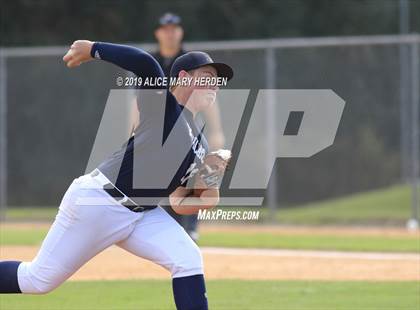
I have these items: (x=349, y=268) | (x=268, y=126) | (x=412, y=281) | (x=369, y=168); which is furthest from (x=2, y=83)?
(x=412, y=281)

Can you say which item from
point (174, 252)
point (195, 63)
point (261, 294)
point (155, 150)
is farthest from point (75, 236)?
point (261, 294)

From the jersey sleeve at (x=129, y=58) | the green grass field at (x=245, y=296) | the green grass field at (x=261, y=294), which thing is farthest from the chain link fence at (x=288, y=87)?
the jersey sleeve at (x=129, y=58)

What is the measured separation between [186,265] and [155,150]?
764 mm

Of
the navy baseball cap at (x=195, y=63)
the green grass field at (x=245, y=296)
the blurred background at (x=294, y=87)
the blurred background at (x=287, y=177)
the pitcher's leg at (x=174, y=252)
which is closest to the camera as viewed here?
the pitcher's leg at (x=174, y=252)

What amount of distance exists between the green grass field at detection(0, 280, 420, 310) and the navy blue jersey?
2327 mm

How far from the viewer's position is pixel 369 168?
57.3ft

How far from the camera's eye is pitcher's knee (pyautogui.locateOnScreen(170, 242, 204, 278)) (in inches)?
230

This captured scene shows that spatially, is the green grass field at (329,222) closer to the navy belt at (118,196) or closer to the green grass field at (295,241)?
the green grass field at (295,241)

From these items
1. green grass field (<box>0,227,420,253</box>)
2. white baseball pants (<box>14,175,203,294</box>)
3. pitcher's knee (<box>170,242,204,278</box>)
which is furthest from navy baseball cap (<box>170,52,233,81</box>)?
green grass field (<box>0,227,420,253</box>)

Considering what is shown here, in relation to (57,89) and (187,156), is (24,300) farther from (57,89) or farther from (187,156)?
(57,89)

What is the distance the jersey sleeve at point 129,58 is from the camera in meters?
5.52

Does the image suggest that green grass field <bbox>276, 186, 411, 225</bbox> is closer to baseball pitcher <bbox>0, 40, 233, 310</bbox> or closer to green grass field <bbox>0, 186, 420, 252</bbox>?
green grass field <bbox>0, 186, 420, 252</bbox>

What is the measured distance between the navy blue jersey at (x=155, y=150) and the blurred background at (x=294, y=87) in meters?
10.6

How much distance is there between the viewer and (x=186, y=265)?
585 centimetres
